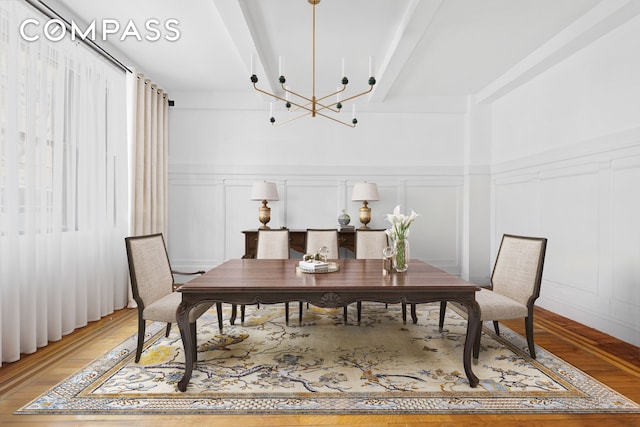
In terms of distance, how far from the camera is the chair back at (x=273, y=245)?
13.1 ft

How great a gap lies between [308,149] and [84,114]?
288cm

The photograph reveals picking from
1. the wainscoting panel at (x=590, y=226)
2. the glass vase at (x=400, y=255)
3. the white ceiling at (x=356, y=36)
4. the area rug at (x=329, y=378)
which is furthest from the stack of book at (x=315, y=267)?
the wainscoting panel at (x=590, y=226)

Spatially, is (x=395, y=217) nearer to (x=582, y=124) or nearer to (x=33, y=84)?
(x=582, y=124)

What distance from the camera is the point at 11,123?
8.35ft

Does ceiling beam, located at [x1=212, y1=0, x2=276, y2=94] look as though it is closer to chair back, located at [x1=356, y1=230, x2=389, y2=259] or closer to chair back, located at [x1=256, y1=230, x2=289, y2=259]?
chair back, located at [x1=256, y1=230, x2=289, y2=259]

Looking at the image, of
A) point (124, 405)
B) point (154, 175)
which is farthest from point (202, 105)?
point (124, 405)

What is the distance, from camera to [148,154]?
14.6 feet

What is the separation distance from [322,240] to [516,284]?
6.43ft

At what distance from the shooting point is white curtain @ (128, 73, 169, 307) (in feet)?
13.6

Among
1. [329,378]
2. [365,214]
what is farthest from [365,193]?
[329,378]

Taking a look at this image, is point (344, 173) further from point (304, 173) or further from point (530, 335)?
point (530, 335)

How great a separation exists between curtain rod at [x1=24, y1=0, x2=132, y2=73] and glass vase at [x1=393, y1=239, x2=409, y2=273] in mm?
3197

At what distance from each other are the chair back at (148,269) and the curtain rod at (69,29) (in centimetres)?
192

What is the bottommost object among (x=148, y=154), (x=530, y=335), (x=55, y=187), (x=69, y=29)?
(x=530, y=335)
